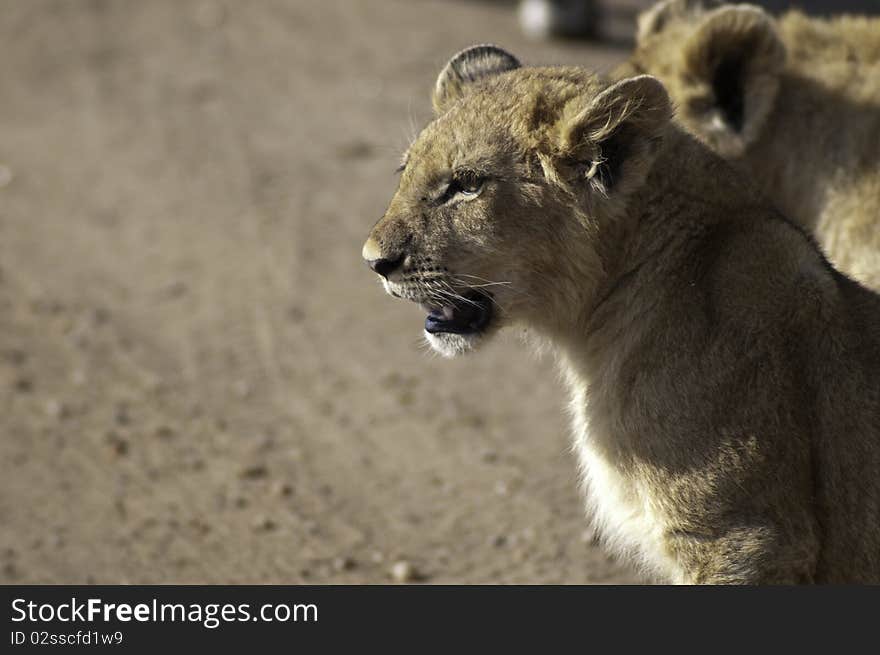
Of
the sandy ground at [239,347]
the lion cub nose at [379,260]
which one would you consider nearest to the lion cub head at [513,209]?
the lion cub nose at [379,260]

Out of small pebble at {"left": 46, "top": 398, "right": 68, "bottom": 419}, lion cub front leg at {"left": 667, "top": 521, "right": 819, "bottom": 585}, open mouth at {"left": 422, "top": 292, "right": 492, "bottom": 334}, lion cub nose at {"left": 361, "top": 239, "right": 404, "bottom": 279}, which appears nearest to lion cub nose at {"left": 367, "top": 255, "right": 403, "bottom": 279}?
lion cub nose at {"left": 361, "top": 239, "right": 404, "bottom": 279}

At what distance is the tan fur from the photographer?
5488mm

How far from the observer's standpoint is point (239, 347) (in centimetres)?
771

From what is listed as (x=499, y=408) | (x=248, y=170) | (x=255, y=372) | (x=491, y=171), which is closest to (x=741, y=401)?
(x=491, y=171)

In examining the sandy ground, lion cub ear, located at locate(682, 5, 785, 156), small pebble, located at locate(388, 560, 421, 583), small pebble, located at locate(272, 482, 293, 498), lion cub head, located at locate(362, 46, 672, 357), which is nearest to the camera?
Result: lion cub head, located at locate(362, 46, 672, 357)

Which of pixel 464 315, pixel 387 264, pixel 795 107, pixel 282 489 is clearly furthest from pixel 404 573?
pixel 795 107

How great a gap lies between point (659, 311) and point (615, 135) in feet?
2.02

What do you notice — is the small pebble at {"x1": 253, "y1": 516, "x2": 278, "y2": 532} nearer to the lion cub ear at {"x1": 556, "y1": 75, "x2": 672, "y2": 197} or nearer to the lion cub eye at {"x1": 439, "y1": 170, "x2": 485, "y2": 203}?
the lion cub eye at {"x1": 439, "y1": 170, "x2": 485, "y2": 203}

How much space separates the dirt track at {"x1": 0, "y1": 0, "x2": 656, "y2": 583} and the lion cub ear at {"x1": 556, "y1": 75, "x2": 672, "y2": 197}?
79.5 inches

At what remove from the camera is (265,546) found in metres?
5.93

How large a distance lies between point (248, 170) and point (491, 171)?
5642 mm

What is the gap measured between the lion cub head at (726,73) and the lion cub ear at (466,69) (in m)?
0.89
